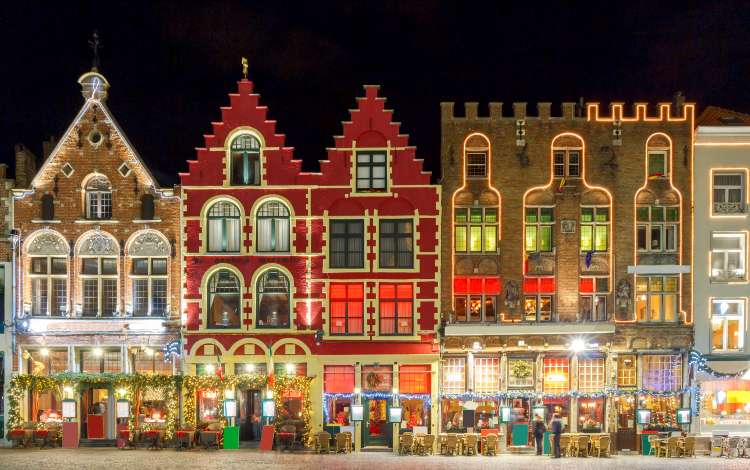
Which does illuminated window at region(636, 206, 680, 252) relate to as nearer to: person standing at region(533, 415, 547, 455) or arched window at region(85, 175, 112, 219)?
person standing at region(533, 415, 547, 455)

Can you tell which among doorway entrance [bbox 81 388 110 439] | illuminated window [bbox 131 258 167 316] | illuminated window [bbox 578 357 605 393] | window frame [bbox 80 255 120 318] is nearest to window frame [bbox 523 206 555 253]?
illuminated window [bbox 578 357 605 393]

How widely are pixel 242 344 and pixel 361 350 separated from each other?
486 cm

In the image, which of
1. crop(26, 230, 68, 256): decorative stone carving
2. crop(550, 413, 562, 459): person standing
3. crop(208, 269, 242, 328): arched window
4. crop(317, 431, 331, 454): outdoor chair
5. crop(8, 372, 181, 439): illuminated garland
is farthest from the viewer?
crop(208, 269, 242, 328): arched window

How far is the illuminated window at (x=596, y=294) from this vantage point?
37.6m

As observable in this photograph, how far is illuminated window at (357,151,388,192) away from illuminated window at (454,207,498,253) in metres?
3.33

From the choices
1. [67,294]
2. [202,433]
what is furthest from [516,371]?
[67,294]

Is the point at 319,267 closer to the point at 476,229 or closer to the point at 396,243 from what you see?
the point at 396,243

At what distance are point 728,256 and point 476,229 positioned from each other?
1049 cm

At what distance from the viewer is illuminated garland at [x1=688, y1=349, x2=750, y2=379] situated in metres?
36.9

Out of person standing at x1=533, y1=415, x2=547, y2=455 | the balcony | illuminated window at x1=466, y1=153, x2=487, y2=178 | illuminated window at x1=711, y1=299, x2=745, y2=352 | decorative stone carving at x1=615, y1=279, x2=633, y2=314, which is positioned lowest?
person standing at x1=533, y1=415, x2=547, y2=455

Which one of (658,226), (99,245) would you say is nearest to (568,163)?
(658,226)

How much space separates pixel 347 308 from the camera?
37594 mm

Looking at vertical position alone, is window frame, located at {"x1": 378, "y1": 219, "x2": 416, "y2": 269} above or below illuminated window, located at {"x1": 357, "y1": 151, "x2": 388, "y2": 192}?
below

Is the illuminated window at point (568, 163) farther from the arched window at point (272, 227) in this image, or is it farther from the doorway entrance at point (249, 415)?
the doorway entrance at point (249, 415)
